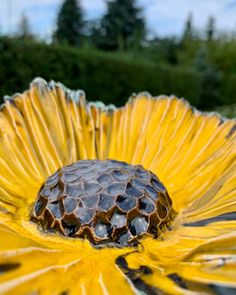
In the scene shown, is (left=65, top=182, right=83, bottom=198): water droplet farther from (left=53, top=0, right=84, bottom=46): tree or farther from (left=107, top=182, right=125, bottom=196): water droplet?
(left=53, top=0, right=84, bottom=46): tree

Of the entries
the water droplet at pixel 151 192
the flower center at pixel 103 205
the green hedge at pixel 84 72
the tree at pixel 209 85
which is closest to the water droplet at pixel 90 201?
the flower center at pixel 103 205

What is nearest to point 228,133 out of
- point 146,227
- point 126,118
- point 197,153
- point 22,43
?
point 197,153

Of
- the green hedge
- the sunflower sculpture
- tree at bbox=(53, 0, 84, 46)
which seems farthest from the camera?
tree at bbox=(53, 0, 84, 46)

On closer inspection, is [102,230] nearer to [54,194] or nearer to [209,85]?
[54,194]

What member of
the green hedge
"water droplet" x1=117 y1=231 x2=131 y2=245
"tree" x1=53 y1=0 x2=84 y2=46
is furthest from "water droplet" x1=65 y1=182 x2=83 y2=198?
"tree" x1=53 y1=0 x2=84 y2=46

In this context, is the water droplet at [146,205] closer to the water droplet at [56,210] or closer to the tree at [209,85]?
the water droplet at [56,210]

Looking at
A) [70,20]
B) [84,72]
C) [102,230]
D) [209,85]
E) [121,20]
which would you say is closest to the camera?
[102,230]

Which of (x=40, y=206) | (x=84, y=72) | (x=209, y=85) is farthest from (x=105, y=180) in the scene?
(x=209, y=85)
